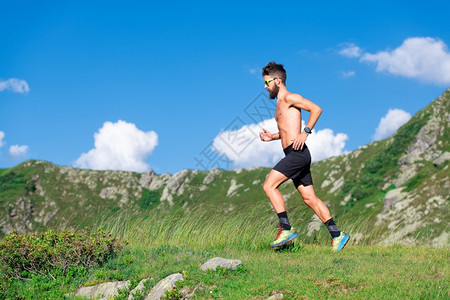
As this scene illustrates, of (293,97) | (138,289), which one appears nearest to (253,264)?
(138,289)

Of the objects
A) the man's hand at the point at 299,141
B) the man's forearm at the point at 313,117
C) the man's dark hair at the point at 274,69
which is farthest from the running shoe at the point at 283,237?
the man's dark hair at the point at 274,69

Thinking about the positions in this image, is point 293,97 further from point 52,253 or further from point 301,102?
point 52,253

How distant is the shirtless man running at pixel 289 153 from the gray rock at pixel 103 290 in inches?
134

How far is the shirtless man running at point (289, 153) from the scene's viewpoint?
8.45m

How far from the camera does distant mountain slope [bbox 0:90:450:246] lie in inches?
464

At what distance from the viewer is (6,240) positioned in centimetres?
876

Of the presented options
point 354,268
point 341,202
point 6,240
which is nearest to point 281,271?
point 354,268

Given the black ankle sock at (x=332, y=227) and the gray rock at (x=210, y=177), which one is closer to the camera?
the black ankle sock at (x=332, y=227)

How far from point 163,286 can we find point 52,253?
130 inches

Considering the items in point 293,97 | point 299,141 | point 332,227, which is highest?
point 293,97

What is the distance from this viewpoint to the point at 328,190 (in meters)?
111

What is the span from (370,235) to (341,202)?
86932mm

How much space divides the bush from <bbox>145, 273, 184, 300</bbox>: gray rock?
256 centimetres

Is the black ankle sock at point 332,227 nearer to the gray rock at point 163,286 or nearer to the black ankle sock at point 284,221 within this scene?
the black ankle sock at point 284,221
